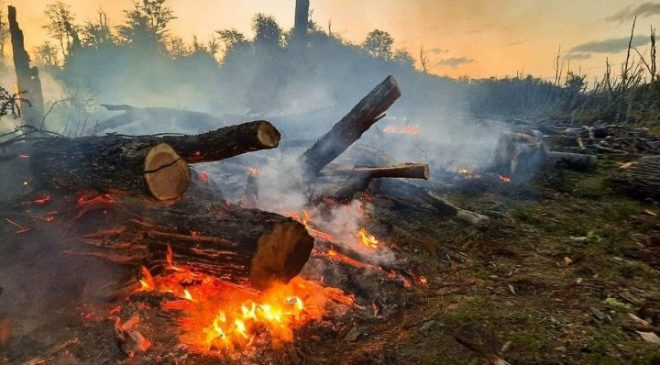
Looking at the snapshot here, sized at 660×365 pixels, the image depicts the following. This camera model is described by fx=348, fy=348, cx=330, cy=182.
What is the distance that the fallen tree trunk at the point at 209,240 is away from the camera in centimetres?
355

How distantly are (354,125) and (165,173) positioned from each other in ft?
11.7

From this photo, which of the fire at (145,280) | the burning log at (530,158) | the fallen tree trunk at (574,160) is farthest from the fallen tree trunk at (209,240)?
the fallen tree trunk at (574,160)

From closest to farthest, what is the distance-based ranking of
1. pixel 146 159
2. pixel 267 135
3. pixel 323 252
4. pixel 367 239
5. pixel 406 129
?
pixel 146 159
pixel 267 135
pixel 323 252
pixel 367 239
pixel 406 129

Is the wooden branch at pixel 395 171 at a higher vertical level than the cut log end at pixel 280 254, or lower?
higher

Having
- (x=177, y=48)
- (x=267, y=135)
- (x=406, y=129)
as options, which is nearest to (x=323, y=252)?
(x=267, y=135)

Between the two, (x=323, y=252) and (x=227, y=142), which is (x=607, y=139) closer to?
(x=323, y=252)

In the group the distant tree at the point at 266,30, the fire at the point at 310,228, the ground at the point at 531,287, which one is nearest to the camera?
the ground at the point at 531,287

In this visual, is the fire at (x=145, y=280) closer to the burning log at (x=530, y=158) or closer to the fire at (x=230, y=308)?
the fire at (x=230, y=308)

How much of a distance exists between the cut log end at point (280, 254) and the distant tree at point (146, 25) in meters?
29.1

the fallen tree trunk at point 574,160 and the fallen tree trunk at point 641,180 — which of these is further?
the fallen tree trunk at point 574,160

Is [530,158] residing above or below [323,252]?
above

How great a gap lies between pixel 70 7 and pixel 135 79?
330 inches

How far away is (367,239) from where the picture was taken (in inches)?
214

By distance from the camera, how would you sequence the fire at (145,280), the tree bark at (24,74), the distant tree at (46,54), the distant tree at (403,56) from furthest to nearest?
the distant tree at (46,54), the distant tree at (403,56), the tree bark at (24,74), the fire at (145,280)
